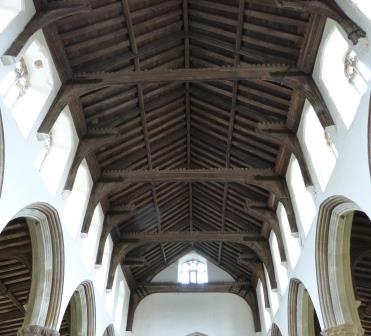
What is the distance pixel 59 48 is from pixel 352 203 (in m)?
6.28

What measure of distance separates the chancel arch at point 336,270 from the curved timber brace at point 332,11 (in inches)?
126

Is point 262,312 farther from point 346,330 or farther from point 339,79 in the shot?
point 339,79

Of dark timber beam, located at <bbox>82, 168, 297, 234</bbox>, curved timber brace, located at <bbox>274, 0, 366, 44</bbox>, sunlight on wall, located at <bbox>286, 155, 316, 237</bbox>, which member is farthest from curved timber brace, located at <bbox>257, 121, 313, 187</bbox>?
curved timber brace, located at <bbox>274, 0, 366, 44</bbox>

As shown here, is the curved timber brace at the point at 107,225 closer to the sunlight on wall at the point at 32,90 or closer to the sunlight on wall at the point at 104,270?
the sunlight on wall at the point at 104,270

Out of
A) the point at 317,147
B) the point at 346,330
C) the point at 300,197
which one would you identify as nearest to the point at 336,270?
the point at 346,330

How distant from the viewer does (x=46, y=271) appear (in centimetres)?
923

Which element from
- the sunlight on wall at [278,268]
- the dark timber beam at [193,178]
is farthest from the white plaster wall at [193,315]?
the dark timber beam at [193,178]

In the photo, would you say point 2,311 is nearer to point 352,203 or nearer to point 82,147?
point 82,147

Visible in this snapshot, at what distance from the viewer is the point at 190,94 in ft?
38.0

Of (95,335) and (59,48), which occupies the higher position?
(59,48)

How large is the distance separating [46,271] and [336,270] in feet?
20.1

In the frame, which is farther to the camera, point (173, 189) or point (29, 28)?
point (173, 189)

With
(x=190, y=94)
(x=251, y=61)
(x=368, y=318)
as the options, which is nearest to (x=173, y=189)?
(x=190, y=94)

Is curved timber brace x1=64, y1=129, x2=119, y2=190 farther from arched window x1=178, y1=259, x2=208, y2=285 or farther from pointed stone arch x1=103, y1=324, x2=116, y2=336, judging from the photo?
arched window x1=178, y1=259, x2=208, y2=285
